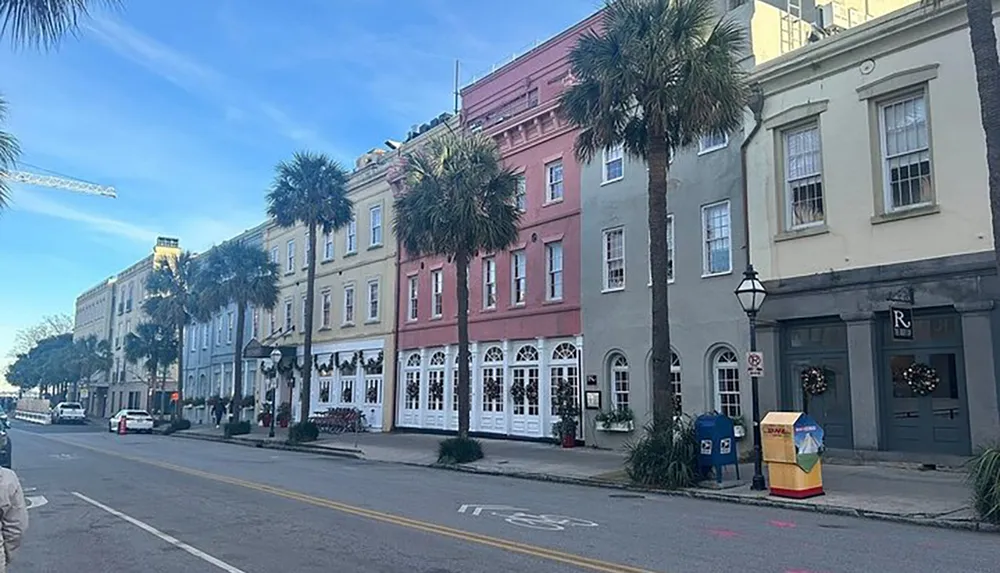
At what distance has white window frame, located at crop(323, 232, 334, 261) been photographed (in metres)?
41.7

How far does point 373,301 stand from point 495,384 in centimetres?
1045

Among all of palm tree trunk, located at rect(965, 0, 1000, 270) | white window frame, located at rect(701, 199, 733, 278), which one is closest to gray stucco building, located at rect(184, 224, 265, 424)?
white window frame, located at rect(701, 199, 733, 278)

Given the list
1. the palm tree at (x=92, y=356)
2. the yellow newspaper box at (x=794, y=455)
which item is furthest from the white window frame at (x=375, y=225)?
the palm tree at (x=92, y=356)

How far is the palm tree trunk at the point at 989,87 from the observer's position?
11.5m

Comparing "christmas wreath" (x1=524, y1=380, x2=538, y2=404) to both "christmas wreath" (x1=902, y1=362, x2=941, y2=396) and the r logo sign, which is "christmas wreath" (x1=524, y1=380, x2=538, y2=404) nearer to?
"christmas wreath" (x1=902, y1=362, x2=941, y2=396)

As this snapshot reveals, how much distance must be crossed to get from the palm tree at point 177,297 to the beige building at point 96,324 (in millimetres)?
33896

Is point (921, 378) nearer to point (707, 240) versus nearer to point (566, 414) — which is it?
point (707, 240)

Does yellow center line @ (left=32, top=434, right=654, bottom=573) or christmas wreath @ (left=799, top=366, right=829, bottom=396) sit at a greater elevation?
christmas wreath @ (left=799, top=366, right=829, bottom=396)

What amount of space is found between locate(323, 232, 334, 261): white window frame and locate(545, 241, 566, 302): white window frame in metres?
17.3

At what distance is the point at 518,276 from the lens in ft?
95.3

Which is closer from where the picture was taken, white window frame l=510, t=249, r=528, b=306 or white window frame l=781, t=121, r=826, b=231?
white window frame l=781, t=121, r=826, b=231

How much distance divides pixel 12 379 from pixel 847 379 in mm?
111778

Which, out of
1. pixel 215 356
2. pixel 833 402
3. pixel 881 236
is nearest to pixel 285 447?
pixel 833 402

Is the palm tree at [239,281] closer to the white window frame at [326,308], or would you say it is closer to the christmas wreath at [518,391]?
the white window frame at [326,308]
